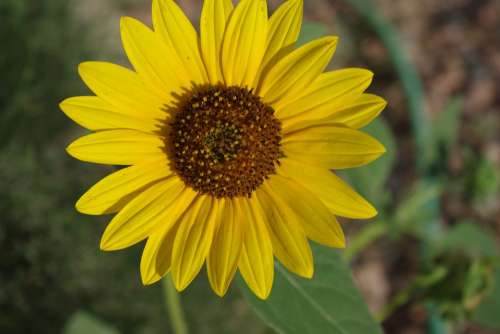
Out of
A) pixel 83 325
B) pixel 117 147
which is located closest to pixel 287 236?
pixel 117 147

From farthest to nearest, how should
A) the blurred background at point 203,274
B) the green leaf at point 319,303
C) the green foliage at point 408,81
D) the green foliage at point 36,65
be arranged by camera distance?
the green foliage at point 408,81 → the green foliage at point 36,65 → the blurred background at point 203,274 → the green leaf at point 319,303

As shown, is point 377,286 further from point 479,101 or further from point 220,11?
point 220,11

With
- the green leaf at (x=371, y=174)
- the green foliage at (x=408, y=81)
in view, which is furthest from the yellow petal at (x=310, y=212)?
the green foliage at (x=408, y=81)

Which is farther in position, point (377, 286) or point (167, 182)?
point (377, 286)

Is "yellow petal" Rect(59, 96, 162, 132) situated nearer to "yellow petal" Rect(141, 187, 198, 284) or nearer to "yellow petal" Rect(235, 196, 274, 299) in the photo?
"yellow petal" Rect(141, 187, 198, 284)

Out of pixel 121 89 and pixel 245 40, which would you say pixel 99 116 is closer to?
pixel 121 89

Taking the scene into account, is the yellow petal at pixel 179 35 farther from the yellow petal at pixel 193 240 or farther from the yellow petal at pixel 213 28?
the yellow petal at pixel 193 240

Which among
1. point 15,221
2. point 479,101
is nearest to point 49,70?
point 15,221
